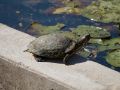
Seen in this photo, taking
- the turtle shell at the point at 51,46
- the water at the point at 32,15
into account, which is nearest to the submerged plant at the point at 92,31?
the water at the point at 32,15

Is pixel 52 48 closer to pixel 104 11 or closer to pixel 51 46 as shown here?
pixel 51 46

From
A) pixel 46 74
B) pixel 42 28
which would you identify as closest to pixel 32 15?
pixel 42 28

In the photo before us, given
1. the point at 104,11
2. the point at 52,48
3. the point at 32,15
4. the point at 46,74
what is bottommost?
the point at 32,15

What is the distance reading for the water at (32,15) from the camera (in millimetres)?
5516

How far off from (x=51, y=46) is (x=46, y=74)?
0.30 meters

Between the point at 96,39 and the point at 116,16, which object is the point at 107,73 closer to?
the point at 96,39

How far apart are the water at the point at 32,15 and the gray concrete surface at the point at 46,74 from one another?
178 cm

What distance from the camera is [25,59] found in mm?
3525

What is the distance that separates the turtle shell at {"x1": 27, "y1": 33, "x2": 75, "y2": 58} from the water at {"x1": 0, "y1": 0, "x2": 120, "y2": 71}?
5.89ft

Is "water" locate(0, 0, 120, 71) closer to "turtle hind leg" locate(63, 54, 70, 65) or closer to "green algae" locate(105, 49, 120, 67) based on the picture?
"green algae" locate(105, 49, 120, 67)

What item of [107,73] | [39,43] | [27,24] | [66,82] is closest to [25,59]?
[39,43]

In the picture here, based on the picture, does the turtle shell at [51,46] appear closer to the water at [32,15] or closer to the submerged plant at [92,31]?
the submerged plant at [92,31]

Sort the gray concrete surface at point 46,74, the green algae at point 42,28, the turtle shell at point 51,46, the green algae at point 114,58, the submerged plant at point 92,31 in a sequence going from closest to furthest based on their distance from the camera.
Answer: the gray concrete surface at point 46,74
the turtle shell at point 51,46
the green algae at point 114,58
the submerged plant at point 92,31
the green algae at point 42,28

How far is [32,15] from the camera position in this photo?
5762 millimetres
